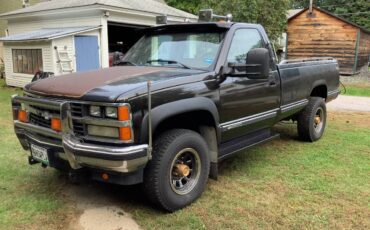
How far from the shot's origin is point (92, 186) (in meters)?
4.76

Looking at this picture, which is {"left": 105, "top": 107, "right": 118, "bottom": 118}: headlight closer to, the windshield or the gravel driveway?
the windshield

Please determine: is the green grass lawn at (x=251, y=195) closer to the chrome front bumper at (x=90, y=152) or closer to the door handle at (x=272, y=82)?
the chrome front bumper at (x=90, y=152)

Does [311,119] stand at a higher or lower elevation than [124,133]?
lower

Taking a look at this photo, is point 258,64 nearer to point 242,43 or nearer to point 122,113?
point 242,43

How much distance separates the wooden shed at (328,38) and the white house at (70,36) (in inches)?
309

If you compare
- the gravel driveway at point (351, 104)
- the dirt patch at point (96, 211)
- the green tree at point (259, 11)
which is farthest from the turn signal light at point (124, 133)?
the green tree at point (259, 11)

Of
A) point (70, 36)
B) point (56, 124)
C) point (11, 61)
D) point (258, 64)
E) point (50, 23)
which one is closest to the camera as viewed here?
point (56, 124)

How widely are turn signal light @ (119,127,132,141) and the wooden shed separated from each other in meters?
19.4

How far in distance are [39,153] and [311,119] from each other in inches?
182

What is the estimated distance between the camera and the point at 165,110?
12.2ft

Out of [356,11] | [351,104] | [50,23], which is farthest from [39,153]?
[356,11]

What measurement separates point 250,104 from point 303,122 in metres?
2.20

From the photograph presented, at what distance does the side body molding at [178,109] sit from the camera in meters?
3.53

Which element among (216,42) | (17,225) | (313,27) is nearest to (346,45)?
(313,27)
